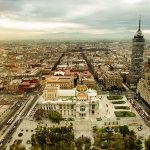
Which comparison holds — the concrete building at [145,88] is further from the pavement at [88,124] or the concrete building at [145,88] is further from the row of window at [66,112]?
the row of window at [66,112]

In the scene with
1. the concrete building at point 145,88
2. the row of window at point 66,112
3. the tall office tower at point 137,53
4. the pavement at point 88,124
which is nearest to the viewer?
the pavement at point 88,124

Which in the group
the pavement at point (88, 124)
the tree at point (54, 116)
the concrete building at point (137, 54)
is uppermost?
the concrete building at point (137, 54)

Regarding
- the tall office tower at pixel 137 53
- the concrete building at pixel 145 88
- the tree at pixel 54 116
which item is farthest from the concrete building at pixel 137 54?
the tree at pixel 54 116

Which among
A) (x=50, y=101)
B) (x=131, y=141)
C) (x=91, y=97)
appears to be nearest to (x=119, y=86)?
(x=91, y=97)

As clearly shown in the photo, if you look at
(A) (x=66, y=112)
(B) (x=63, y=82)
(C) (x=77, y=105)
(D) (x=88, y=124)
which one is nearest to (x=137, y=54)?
(B) (x=63, y=82)

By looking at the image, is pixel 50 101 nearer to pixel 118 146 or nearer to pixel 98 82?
pixel 118 146

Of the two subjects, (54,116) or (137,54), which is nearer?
(54,116)

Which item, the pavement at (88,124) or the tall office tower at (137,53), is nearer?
the pavement at (88,124)

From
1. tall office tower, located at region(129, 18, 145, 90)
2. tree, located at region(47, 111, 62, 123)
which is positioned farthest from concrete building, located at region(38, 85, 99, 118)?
tall office tower, located at region(129, 18, 145, 90)

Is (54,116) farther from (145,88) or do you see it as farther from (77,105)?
(145,88)

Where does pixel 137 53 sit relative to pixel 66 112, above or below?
above

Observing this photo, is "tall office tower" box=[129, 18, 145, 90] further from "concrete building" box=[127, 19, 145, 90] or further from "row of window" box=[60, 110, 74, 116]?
"row of window" box=[60, 110, 74, 116]
